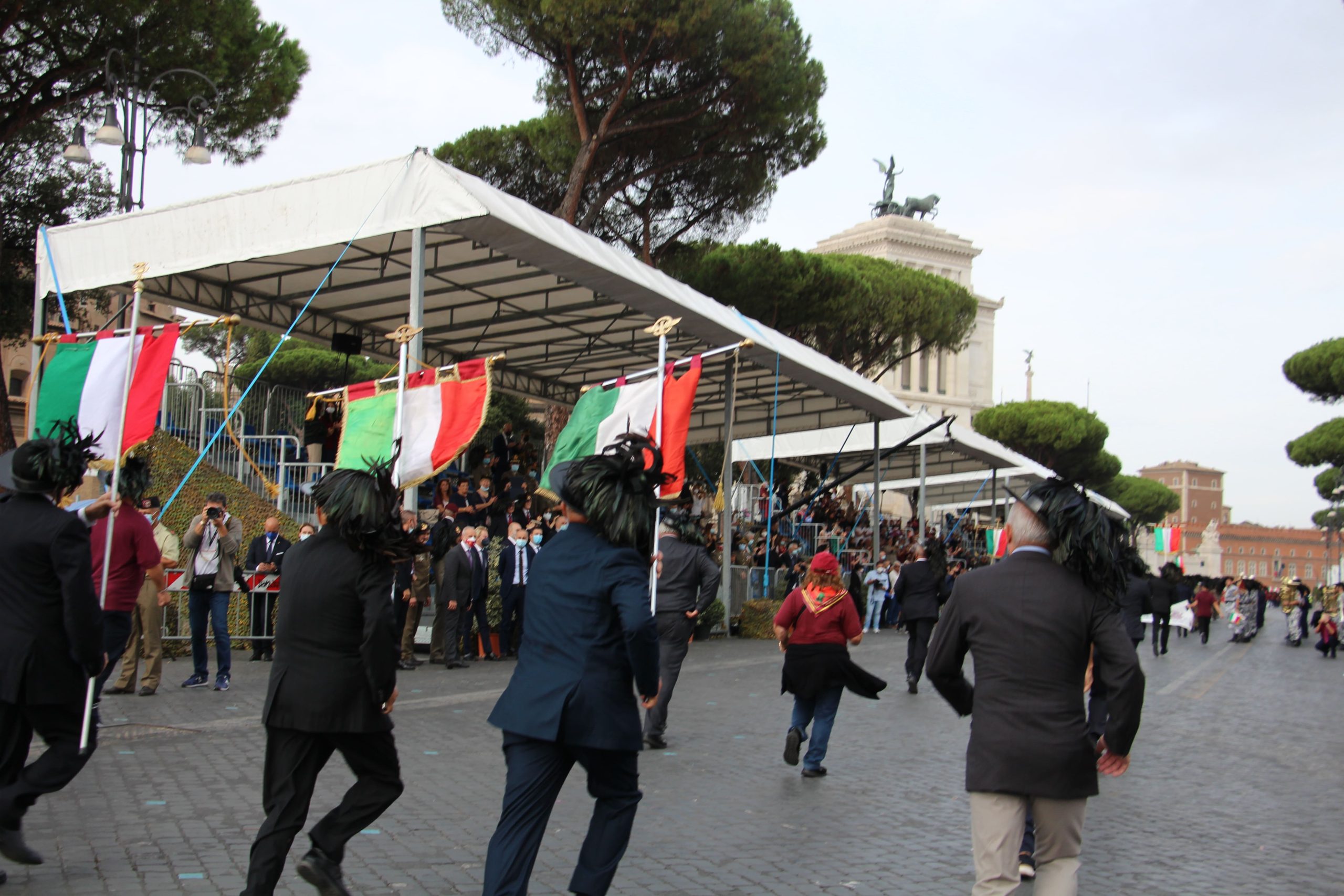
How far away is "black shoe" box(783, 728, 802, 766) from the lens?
26.5 ft

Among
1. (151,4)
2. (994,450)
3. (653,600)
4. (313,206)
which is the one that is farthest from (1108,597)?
(994,450)

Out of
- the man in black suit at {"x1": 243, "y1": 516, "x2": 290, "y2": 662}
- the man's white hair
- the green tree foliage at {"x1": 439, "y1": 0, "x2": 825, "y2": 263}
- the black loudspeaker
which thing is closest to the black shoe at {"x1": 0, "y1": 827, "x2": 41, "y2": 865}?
the man's white hair

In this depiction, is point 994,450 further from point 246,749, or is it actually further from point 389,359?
point 246,749

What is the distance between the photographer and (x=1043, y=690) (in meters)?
3.95

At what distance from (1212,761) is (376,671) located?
292 inches

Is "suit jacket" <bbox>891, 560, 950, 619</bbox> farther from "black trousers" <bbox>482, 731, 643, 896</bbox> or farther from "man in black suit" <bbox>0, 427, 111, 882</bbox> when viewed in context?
"man in black suit" <bbox>0, 427, 111, 882</bbox>

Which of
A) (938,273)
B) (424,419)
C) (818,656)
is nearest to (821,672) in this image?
(818,656)

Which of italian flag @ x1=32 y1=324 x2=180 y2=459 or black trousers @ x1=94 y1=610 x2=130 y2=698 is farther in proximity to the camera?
italian flag @ x1=32 y1=324 x2=180 y2=459

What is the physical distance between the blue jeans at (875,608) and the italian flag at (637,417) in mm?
13119

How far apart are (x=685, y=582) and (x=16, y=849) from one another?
5129 millimetres

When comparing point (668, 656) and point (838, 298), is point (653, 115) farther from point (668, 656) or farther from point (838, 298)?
point (668, 656)

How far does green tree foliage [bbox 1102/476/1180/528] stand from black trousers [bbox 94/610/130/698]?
85.2m

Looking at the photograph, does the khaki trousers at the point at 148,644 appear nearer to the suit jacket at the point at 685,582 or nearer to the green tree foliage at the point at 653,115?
the suit jacket at the point at 685,582

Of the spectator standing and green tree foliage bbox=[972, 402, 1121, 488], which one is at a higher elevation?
green tree foliage bbox=[972, 402, 1121, 488]
